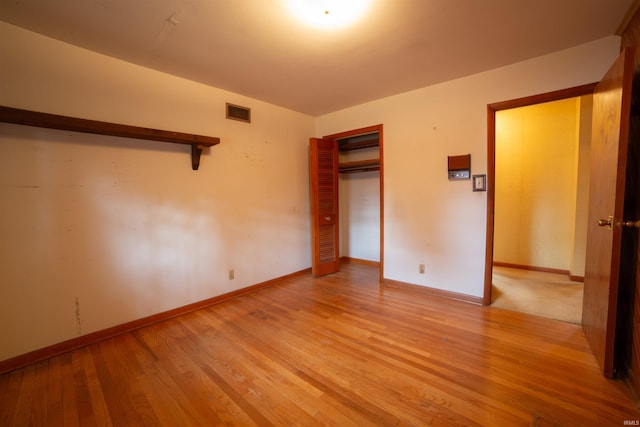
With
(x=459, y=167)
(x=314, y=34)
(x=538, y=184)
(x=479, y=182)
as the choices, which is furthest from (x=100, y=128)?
(x=538, y=184)

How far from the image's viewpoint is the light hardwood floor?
144cm

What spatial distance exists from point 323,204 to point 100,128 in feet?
8.87

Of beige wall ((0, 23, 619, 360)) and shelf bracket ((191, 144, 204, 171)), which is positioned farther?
shelf bracket ((191, 144, 204, 171))

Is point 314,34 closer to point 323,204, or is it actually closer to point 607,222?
point 323,204

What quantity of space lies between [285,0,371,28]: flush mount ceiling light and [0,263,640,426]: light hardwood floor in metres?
2.50

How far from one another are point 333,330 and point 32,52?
10.8ft

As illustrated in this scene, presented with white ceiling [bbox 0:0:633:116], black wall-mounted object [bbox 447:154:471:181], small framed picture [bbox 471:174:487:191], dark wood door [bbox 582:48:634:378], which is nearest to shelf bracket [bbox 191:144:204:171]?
white ceiling [bbox 0:0:633:116]

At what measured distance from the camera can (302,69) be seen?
2617 mm

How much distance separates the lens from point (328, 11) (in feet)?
5.78

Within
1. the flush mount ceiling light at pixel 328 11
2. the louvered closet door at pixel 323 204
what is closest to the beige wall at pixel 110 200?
the louvered closet door at pixel 323 204

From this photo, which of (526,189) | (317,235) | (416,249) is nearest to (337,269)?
(317,235)

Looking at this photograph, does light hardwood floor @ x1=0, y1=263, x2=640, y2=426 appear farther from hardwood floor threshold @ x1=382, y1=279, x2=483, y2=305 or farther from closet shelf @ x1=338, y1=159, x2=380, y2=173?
closet shelf @ x1=338, y1=159, x2=380, y2=173

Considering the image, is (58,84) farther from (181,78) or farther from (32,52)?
(181,78)

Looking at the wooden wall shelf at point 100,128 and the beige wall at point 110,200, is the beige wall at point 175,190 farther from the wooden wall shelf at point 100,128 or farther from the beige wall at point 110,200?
the wooden wall shelf at point 100,128
